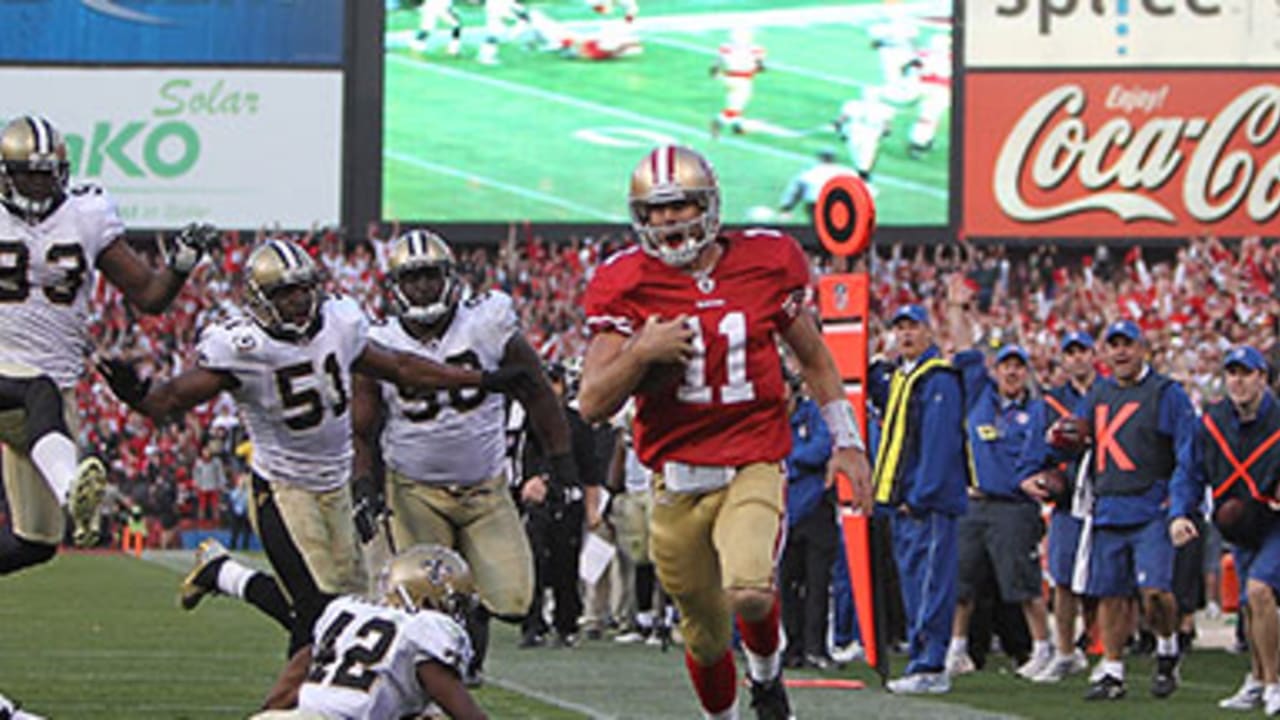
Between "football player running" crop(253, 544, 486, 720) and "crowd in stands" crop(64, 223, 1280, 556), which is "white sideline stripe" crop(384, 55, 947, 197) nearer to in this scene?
"crowd in stands" crop(64, 223, 1280, 556)

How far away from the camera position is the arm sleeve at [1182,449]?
1312 cm

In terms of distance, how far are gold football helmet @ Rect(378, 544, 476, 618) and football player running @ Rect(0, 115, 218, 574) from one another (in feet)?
6.68

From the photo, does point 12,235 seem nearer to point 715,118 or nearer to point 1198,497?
point 1198,497

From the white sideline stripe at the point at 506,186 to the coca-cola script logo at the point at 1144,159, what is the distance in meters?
6.68

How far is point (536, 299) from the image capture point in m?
38.3

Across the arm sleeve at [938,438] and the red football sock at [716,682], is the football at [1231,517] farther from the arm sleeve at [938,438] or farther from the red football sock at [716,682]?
the red football sock at [716,682]

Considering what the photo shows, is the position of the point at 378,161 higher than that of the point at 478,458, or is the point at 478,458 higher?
the point at 378,161

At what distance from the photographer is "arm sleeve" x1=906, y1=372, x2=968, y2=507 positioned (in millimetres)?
13633

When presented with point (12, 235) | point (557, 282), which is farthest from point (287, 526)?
point (557, 282)

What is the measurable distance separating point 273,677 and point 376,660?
6.12m

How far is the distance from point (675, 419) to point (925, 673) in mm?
4986

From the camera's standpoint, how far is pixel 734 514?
28.5 feet

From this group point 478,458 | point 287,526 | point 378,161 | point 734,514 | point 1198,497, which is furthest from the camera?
point 378,161

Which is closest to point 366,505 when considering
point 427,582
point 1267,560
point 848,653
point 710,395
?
point 710,395
